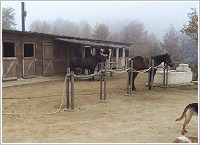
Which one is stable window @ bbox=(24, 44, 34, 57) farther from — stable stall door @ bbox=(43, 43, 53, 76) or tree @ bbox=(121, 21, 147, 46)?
tree @ bbox=(121, 21, 147, 46)

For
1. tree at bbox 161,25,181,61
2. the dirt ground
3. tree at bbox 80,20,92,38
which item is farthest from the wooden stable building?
tree at bbox 80,20,92,38

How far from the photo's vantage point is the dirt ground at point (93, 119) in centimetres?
554

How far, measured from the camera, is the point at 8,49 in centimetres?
1550

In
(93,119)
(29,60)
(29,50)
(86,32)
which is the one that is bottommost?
(93,119)

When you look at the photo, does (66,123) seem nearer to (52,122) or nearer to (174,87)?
(52,122)

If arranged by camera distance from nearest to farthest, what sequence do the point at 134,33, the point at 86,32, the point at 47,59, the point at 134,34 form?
the point at 47,59 < the point at 134,34 < the point at 134,33 < the point at 86,32

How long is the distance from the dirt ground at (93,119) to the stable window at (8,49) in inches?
159

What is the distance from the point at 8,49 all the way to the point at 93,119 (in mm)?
9928

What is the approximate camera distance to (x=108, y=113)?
795cm

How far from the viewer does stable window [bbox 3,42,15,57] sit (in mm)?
14836

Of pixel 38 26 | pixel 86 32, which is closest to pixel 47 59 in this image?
pixel 86 32

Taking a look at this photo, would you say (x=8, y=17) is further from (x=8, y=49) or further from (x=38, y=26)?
(x=8, y=49)

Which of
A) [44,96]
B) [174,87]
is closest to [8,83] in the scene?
[44,96]

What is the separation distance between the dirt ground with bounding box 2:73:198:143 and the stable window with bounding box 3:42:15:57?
4043 millimetres
